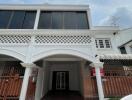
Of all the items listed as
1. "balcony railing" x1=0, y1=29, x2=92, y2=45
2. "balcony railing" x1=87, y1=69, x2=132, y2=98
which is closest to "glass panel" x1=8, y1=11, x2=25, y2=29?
"balcony railing" x1=0, y1=29, x2=92, y2=45

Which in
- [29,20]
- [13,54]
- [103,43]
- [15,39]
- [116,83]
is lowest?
[116,83]

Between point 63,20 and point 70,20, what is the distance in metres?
0.48

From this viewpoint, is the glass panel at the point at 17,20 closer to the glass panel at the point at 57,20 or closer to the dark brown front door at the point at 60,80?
the glass panel at the point at 57,20

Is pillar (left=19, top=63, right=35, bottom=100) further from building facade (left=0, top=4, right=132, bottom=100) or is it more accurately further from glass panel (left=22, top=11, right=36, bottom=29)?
glass panel (left=22, top=11, right=36, bottom=29)

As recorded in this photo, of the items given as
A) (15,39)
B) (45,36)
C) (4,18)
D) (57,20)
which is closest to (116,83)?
(45,36)

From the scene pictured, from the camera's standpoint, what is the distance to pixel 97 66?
635cm

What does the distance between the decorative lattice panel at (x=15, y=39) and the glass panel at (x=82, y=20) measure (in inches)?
133

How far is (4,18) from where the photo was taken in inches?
305

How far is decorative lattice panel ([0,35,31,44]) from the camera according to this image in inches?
265

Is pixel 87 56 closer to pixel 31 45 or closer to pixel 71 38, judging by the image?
pixel 71 38

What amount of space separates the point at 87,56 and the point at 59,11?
3.99 m

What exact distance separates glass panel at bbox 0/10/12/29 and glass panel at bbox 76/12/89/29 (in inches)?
189

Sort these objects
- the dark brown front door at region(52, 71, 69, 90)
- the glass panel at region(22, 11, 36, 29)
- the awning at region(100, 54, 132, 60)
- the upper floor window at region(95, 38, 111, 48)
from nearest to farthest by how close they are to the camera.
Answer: the glass panel at region(22, 11, 36, 29)
the awning at region(100, 54, 132, 60)
the upper floor window at region(95, 38, 111, 48)
the dark brown front door at region(52, 71, 69, 90)

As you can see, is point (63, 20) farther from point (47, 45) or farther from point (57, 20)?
point (47, 45)
